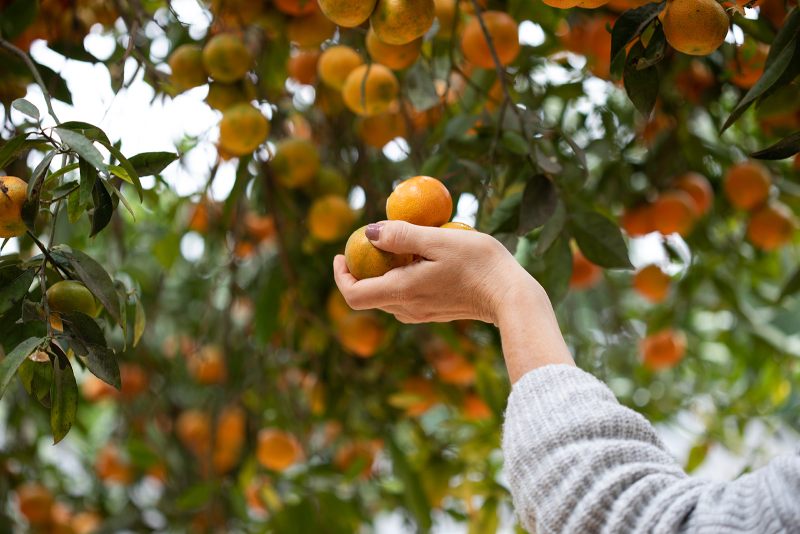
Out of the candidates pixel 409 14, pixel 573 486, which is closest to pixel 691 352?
pixel 409 14

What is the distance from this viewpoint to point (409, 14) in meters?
0.83

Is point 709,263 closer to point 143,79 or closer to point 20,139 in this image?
point 143,79

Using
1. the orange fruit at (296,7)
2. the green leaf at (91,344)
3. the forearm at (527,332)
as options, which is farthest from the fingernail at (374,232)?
the orange fruit at (296,7)

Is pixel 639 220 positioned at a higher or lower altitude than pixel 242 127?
lower

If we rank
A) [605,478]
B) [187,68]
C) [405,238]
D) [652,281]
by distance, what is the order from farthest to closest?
[652,281], [187,68], [405,238], [605,478]

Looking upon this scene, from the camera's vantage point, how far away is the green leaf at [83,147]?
1.99 ft

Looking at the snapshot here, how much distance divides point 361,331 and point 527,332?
76 cm

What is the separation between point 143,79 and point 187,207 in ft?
2.52

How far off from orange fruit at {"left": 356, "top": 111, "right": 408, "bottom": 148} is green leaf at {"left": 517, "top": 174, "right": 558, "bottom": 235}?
0.40 meters

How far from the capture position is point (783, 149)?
691 millimetres

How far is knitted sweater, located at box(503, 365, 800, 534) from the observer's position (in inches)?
20.3

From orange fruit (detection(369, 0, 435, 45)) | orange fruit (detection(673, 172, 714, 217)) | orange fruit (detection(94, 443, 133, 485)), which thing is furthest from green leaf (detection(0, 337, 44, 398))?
orange fruit (detection(94, 443, 133, 485))

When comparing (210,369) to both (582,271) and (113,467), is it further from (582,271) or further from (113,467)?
(582,271)

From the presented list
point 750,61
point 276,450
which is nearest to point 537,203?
point 750,61
